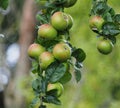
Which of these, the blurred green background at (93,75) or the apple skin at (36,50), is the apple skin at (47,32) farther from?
the blurred green background at (93,75)

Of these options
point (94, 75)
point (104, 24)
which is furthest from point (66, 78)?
point (94, 75)

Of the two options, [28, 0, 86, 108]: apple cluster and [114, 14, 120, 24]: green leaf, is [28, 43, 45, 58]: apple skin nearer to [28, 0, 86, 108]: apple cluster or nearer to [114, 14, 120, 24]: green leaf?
[28, 0, 86, 108]: apple cluster

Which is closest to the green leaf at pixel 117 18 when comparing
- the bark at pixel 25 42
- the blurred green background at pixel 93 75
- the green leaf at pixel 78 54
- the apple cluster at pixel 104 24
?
the apple cluster at pixel 104 24

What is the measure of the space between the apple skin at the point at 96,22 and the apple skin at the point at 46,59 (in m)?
0.13

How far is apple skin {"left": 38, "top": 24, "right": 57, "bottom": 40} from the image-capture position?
3.27 feet

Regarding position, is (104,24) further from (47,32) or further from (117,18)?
(47,32)

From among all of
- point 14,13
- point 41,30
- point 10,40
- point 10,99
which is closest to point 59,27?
point 41,30

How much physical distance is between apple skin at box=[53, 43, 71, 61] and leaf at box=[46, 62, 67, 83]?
20 millimetres

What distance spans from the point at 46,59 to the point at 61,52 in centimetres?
4

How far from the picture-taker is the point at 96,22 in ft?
3.47

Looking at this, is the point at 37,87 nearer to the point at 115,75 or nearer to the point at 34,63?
→ the point at 34,63

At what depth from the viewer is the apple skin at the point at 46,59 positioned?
3.26 ft

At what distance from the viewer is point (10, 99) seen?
640cm

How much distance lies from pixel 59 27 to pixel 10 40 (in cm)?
767
